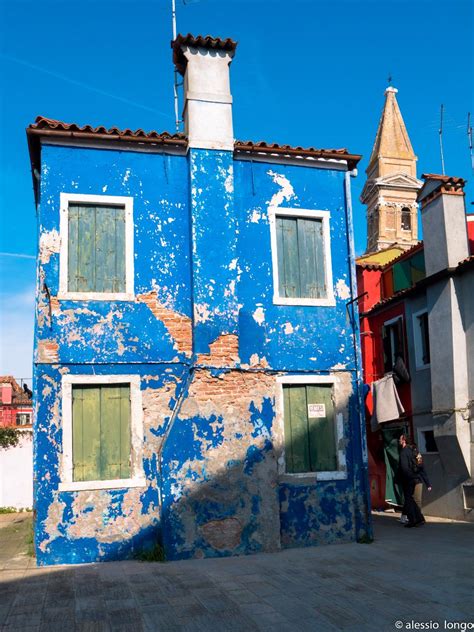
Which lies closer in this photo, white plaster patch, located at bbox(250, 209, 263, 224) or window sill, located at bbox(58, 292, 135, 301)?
window sill, located at bbox(58, 292, 135, 301)

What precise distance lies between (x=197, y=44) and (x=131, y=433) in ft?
22.4

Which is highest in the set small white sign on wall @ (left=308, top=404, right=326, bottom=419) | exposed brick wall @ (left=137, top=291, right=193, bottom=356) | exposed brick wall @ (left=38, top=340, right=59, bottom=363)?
exposed brick wall @ (left=137, top=291, right=193, bottom=356)

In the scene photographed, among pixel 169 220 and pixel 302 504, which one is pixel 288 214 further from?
pixel 302 504

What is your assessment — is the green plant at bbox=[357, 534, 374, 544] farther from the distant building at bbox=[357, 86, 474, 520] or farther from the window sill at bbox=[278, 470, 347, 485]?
the distant building at bbox=[357, 86, 474, 520]

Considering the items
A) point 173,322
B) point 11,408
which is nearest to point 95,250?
point 173,322

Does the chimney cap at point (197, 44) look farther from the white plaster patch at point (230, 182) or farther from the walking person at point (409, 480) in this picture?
the walking person at point (409, 480)

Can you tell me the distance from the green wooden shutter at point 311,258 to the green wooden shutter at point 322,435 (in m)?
1.66

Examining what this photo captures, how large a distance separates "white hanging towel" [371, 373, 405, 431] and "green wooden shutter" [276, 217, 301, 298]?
22.3ft

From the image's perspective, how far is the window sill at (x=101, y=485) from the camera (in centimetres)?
1000

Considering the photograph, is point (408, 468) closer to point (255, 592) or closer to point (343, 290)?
point (343, 290)

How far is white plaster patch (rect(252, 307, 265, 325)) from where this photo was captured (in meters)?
11.3

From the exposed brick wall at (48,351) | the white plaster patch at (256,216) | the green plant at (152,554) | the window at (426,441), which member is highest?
the white plaster patch at (256,216)

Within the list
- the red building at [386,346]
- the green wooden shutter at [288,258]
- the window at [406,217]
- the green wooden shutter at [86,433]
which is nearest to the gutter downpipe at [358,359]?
the green wooden shutter at [288,258]

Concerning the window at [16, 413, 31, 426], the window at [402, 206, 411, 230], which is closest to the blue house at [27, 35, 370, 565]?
the window at [16, 413, 31, 426]
